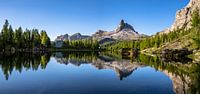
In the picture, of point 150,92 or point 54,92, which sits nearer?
point 54,92

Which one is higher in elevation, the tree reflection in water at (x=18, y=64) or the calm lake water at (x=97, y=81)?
the tree reflection in water at (x=18, y=64)

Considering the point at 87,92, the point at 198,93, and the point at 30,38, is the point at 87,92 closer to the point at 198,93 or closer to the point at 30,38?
the point at 198,93

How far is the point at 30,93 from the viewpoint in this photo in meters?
31.0

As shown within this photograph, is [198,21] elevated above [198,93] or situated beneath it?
elevated above

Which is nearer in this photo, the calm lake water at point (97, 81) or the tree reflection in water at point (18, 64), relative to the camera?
the calm lake water at point (97, 81)

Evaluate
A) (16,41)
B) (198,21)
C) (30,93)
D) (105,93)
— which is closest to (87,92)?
(105,93)

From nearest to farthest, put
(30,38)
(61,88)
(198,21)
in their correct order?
(61,88), (198,21), (30,38)

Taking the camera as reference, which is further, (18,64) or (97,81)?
(18,64)

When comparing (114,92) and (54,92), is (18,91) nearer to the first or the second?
(54,92)

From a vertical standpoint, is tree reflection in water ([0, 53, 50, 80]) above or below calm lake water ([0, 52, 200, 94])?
above

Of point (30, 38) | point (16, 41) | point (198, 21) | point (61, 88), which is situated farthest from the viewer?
point (30, 38)

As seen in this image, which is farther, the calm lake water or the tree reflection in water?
the tree reflection in water

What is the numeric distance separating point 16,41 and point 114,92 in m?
139

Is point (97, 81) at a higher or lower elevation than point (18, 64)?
lower
